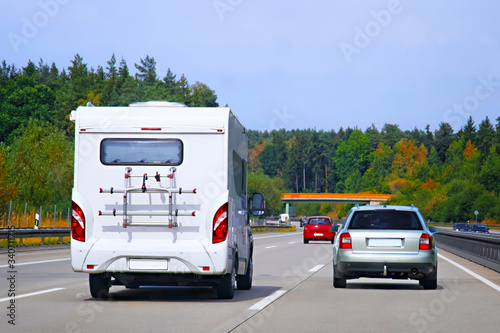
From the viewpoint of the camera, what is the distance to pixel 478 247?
27016 millimetres

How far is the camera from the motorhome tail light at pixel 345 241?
47.3 feet

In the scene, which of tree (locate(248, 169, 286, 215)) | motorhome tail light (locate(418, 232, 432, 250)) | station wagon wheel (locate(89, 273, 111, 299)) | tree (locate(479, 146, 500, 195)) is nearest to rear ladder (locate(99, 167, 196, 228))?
station wagon wheel (locate(89, 273, 111, 299))

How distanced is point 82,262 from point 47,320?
1998 mm

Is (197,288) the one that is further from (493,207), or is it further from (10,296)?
(493,207)

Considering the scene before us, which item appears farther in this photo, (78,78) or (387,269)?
(78,78)

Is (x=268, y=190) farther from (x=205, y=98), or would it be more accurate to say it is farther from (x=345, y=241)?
(x=345, y=241)

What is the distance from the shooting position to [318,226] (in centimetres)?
4388

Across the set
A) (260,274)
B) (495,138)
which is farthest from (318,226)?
(495,138)

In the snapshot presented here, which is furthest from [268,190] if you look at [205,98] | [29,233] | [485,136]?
[29,233]

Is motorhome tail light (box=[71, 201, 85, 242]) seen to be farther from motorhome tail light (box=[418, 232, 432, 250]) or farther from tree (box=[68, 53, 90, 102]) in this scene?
tree (box=[68, 53, 90, 102])

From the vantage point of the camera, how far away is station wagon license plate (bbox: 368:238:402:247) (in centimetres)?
1432

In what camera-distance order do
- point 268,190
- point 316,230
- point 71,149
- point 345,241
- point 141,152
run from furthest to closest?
point 268,190 < point 71,149 < point 316,230 < point 345,241 < point 141,152

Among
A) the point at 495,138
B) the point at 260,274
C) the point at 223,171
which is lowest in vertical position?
the point at 260,274

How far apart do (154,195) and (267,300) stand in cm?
238
